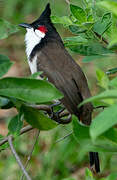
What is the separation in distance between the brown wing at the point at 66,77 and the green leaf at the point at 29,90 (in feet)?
2.79

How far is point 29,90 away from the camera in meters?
1.18

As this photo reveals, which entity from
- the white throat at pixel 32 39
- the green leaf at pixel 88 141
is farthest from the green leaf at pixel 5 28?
the white throat at pixel 32 39

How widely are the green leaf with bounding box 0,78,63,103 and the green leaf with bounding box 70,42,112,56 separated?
1.08 feet

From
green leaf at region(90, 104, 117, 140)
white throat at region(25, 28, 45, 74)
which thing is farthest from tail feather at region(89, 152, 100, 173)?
green leaf at region(90, 104, 117, 140)

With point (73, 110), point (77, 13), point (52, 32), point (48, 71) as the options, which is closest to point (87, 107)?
point (73, 110)

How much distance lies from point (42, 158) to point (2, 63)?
272cm

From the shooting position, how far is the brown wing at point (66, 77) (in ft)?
6.84

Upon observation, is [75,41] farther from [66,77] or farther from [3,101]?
[66,77]

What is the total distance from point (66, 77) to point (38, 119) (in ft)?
2.73

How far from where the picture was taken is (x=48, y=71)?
91.8 inches

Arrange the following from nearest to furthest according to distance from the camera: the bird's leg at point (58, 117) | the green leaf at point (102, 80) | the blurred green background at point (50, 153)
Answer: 1. the green leaf at point (102, 80)
2. the bird's leg at point (58, 117)
3. the blurred green background at point (50, 153)

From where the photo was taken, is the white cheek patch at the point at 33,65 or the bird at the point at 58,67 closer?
the bird at the point at 58,67

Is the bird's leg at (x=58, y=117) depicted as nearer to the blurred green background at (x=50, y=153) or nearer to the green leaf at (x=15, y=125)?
the green leaf at (x=15, y=125)

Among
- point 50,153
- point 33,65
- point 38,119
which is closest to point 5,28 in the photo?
point 38,119
